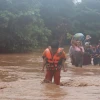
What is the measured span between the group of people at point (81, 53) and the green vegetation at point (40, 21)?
29.7ft

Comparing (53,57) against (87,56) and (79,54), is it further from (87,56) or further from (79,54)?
(87,56)

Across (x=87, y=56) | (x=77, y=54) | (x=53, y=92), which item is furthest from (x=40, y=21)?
(x=53, y=92)

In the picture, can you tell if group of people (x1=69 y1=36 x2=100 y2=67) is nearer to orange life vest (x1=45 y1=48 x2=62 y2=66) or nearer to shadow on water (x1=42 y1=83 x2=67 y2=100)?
orange life vest (x1=45 y1=48 x2=62 y2=66)

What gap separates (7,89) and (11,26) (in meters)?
17.5

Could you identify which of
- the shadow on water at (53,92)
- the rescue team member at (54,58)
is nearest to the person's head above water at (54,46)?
the rescue team member at (54,58)

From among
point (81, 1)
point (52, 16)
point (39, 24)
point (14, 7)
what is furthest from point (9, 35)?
point (81, 1)

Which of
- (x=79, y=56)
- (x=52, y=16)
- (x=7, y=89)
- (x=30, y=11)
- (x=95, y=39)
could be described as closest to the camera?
(x=7, y=89)

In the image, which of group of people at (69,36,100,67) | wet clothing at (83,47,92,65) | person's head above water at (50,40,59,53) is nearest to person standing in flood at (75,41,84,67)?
group of people at (69,36,100,67)

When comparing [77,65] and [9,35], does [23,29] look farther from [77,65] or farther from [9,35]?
[77,65]

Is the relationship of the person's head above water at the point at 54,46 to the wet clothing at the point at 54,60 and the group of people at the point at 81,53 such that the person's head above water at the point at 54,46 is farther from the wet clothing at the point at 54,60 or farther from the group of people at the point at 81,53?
the group of people at the point at 81,53

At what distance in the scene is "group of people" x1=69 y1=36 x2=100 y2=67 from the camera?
48.9 feet

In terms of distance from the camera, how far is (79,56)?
15180mm

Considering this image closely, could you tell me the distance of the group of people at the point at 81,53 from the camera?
14914 mm

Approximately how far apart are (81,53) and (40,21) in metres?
15.0
